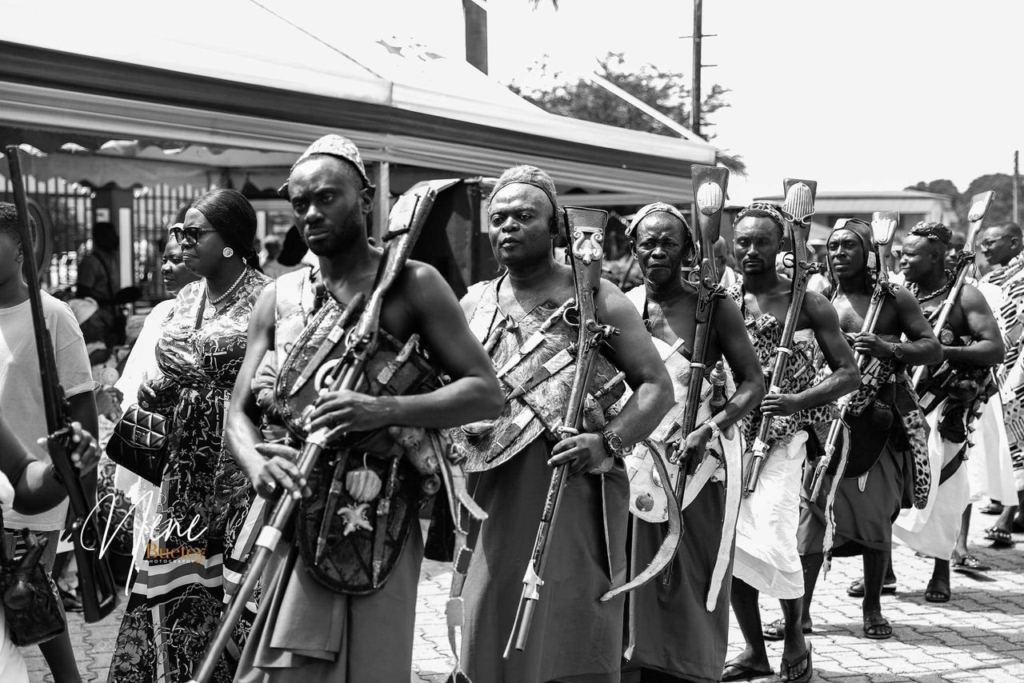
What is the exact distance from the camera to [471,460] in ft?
14.7

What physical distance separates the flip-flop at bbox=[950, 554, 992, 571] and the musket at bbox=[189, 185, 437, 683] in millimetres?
6505

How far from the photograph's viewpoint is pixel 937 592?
7.95 metres

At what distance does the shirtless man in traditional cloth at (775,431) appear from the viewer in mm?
6105

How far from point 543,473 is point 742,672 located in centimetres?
228

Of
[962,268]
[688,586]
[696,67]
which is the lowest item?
[688,586]

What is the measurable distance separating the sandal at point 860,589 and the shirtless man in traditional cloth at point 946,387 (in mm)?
271

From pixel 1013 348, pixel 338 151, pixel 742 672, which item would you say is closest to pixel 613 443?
pixel 338 151

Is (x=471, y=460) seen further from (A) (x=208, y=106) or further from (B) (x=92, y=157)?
(B) (x=92, y=157)

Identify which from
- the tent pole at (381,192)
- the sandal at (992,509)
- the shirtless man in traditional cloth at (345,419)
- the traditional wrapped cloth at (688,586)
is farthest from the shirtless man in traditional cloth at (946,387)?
the shirtless man in traditional cloth at (345,419)

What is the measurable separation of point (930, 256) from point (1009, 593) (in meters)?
2.20

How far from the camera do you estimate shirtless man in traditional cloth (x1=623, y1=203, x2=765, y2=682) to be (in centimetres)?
532

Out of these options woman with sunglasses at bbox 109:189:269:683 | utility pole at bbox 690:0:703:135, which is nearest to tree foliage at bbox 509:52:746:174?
utility pole at bbox 690:0:703:135

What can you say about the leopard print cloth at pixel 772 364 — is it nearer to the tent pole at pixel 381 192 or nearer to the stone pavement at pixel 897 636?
the stone pavement at pixel 897 636

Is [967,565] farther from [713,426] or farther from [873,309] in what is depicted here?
[713,426]
